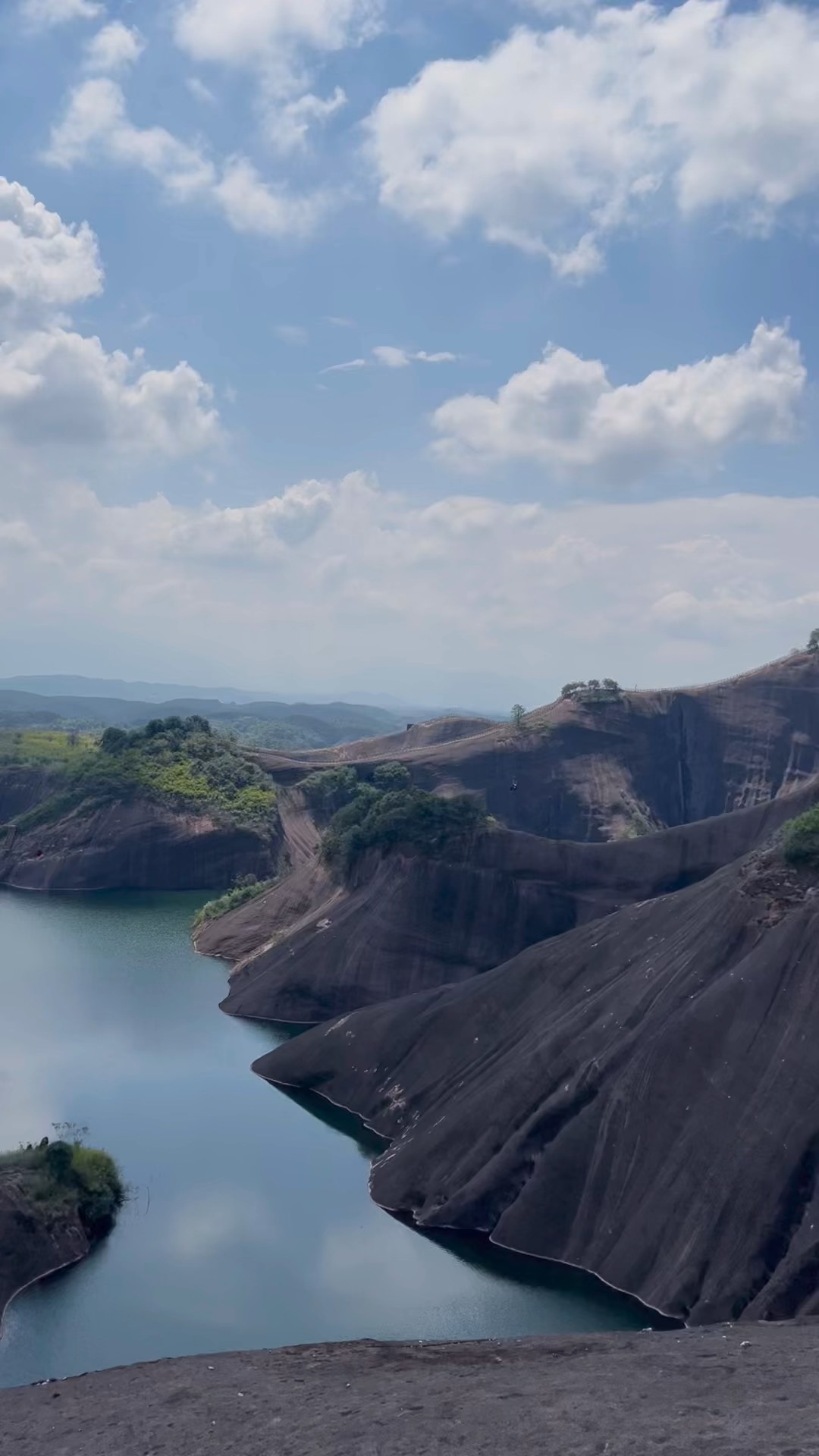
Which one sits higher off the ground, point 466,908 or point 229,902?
point 466,908

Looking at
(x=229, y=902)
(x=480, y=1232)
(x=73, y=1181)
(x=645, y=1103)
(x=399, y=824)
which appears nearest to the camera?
(x=645, y=1103)

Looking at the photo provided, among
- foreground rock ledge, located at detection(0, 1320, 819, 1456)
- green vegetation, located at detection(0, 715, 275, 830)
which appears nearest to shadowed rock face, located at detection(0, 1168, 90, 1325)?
foreground rock ledge, located at detection(0, 1320, 819, 1456)


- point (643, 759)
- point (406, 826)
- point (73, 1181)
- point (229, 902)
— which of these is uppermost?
point (643, 759)

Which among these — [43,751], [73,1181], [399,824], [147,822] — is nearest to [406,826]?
[399,824]

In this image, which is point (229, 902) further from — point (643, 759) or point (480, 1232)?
point (480, 1232)

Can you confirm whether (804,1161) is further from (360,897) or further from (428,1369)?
(360,897)

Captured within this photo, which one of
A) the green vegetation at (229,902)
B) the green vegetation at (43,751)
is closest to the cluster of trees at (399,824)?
the green vegetation at (229,902)

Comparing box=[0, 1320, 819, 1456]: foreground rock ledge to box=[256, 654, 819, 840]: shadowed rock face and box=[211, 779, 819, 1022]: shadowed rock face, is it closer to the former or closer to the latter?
box=[211, 779, 819, 1022]: shadowed rock face
